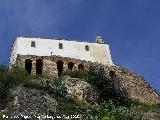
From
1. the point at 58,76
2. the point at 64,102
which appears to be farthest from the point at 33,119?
the point at 58,76

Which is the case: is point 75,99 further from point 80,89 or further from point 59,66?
point 59,66

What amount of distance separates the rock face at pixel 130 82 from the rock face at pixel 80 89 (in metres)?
6.40

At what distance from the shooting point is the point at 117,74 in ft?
272

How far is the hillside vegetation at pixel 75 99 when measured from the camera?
63.9 m

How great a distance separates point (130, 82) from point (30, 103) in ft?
73.4

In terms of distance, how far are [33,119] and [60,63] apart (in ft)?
77.0

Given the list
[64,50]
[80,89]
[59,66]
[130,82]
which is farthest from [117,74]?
[80,89]

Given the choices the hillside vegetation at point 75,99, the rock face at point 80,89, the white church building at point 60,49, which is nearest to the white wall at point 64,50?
the white church building at point 60,49

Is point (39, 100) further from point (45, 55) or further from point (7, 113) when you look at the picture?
point (45, 55)

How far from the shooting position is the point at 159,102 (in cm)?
8269

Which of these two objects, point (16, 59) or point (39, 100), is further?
point (16, 59)

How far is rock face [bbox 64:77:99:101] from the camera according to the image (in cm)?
7062

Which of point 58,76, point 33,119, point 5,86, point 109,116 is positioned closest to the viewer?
point 33,119

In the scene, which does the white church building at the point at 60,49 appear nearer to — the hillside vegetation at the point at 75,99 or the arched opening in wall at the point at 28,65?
the arched opening in wall at the point at 28,65
